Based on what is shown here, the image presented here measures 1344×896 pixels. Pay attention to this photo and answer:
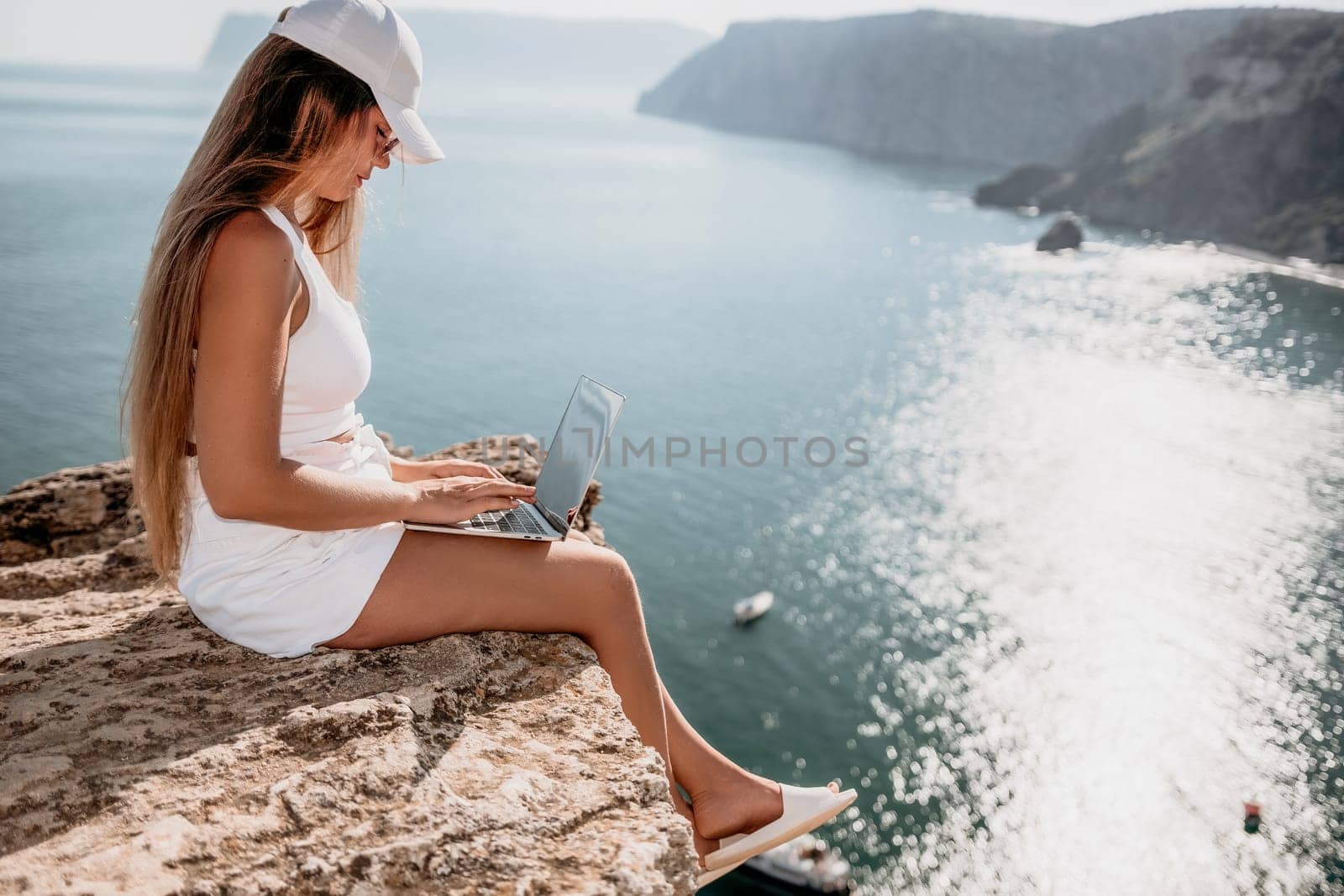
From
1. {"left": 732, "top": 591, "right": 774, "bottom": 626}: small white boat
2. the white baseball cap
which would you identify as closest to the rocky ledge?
the white baseball cap

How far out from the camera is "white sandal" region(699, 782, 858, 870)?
304 centimetres

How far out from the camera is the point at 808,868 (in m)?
23.5

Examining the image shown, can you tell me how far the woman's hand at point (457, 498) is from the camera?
2.88m

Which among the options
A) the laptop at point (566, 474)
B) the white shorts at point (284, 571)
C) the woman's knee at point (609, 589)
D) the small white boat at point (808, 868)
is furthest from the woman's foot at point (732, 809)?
the small white boat at point (808, 868)

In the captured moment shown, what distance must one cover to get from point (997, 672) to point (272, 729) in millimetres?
31584

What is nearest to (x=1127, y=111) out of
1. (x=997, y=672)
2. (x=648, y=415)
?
(x=648, y=415)

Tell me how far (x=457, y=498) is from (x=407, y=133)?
41.1 inches

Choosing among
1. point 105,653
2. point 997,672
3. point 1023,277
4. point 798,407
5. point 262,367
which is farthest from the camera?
point 1023,277

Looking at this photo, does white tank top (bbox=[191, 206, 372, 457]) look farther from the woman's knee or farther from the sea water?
the sea water

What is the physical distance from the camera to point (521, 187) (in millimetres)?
94625

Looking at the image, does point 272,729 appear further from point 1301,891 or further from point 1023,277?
point 1023,277

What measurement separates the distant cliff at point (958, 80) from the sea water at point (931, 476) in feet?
197

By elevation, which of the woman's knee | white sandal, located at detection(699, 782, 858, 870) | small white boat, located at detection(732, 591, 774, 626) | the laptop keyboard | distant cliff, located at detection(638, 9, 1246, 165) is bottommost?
small white boat, located at detection(732, 591, 774, 626)

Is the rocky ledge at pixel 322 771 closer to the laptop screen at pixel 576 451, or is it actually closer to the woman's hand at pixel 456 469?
the laptop screen at pixel 576 451
